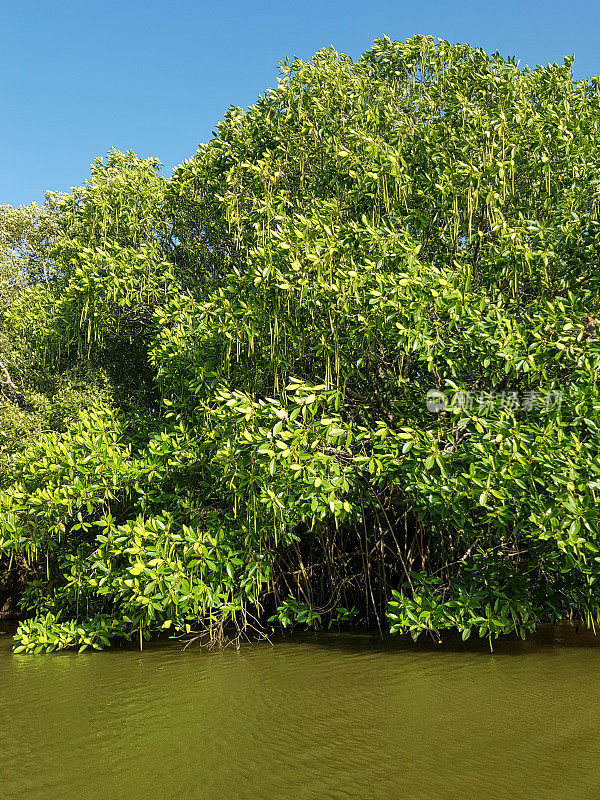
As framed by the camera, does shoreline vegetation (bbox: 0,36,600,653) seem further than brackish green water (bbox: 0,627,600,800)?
Yes

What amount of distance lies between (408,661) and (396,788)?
2.99m

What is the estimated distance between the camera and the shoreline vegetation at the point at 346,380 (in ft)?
20.8

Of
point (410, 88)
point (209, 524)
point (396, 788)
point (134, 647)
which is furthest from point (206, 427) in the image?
point (410, 88)

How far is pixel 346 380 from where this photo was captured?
7.82m

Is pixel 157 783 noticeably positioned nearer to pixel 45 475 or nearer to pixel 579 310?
pixel 45 475

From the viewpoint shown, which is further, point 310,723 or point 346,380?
point 346,380

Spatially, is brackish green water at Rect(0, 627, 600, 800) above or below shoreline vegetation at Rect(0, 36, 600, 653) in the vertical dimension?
below

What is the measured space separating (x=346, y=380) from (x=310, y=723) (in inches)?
151

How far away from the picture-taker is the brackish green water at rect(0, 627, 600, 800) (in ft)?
12.7

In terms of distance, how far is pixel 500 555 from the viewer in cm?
692

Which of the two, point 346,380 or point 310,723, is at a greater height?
point 346,380

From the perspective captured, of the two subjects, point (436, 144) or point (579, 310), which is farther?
point (436, 144)

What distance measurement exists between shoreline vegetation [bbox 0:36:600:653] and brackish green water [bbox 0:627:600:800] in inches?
20.4

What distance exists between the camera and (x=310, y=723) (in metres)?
4.97
